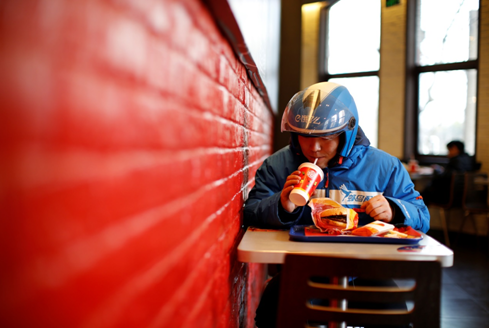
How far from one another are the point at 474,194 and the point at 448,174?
43 cm

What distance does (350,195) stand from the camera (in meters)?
1.75

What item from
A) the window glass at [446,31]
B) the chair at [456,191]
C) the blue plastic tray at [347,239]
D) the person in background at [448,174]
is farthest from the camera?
the window glass at [446,31]

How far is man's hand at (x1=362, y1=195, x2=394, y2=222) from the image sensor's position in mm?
1547

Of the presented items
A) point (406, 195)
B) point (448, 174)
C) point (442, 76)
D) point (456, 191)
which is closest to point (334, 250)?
point (406, 195)

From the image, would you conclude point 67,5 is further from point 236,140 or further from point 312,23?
point 312,23

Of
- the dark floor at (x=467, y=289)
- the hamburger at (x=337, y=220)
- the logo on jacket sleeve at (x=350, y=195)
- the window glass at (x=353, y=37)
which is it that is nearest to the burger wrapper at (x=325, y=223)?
the hamburger at (x=337, y=220)

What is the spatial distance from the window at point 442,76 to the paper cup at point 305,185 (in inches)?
229

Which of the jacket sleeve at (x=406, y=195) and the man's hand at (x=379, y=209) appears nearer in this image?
the man's hand at (x=379, y=209)

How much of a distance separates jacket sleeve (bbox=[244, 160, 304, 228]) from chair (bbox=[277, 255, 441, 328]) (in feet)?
1.78

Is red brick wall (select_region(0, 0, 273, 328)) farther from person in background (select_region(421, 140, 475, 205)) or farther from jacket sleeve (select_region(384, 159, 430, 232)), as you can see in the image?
person in background (select_region(421, 140, 475, 205))

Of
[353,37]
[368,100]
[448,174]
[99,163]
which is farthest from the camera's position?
[353,37]

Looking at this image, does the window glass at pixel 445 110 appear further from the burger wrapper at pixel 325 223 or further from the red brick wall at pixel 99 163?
the red brick wall at pixel 99 163

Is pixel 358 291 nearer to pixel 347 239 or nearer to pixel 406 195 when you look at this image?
pixel 347 239

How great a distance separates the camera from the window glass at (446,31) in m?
6.18
